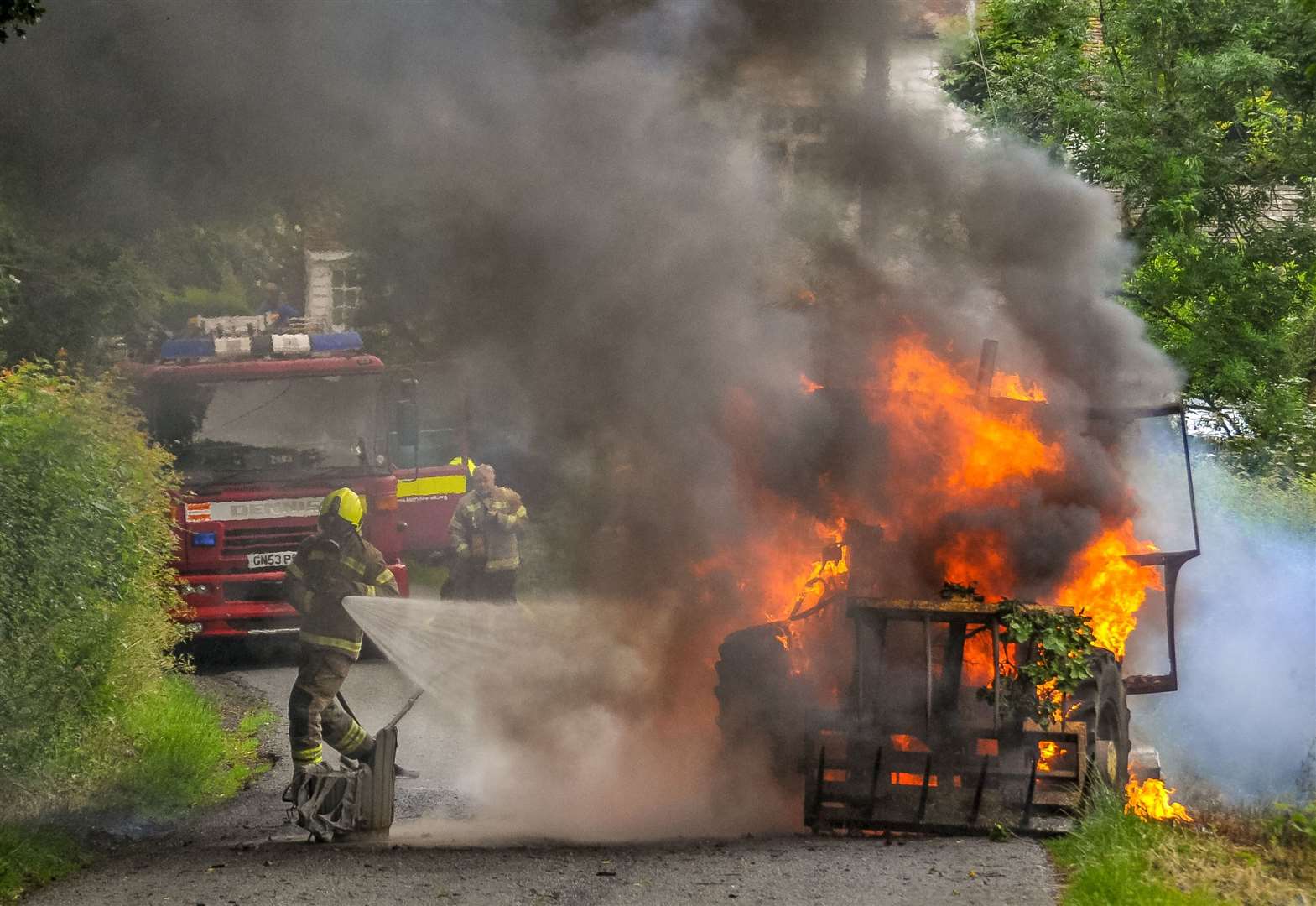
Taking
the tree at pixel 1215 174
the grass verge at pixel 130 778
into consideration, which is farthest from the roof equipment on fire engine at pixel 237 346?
the tree at pixel 1215 174

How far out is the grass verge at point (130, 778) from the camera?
7.57 m

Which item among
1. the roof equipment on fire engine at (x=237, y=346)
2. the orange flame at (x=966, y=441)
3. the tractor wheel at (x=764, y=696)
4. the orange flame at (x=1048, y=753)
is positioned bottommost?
the orange flame at (x=1048, y=753)

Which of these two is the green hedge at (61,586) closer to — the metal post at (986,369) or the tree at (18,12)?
the tree at (18,12)

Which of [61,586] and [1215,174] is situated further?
[1215,174]

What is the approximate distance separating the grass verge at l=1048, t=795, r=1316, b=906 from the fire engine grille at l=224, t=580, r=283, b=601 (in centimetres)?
850

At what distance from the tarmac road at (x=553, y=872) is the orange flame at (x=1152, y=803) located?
3.21 feet

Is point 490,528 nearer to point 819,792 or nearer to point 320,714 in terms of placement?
point 320,714

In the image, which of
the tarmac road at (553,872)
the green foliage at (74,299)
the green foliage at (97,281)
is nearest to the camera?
the tarmac road at (553,872)

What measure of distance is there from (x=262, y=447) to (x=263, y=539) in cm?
88

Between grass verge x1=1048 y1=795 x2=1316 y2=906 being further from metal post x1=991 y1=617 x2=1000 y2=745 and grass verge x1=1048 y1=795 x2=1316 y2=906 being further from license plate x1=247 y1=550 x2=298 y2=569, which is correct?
license plate x1=247 y1=550 x2=298 y2=569

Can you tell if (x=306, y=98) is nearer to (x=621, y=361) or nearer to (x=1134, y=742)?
(x=621, y=361)

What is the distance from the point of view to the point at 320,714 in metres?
9.11

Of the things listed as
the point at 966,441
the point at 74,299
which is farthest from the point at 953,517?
the point at 74,299

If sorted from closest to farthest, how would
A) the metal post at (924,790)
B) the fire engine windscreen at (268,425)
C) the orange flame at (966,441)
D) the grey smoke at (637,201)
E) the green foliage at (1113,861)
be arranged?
1. the green foliage at (1113,861)
2. the metal post at (924,790)
3. the orange flame at (966,441)
4. the grey smoke at (637,201)
5. the fire engine windscreen at (268,425)
